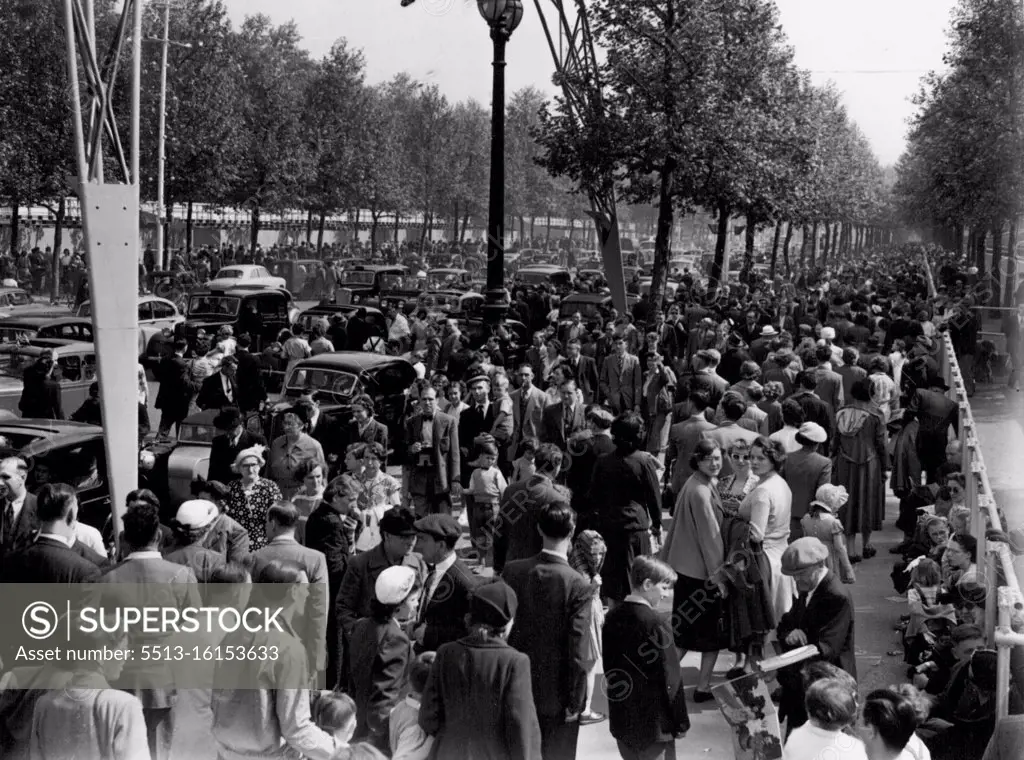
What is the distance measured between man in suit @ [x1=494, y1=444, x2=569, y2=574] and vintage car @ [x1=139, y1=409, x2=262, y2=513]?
4.06 metres

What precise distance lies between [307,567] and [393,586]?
3.88ft

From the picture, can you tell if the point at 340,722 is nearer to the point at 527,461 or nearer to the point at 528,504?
the point at 528,504

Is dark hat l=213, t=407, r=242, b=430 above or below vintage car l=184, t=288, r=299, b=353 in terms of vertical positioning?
above

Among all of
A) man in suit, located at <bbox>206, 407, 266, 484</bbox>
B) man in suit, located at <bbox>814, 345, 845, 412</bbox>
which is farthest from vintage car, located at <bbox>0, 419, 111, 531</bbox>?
man in suit, located at <bbox>814, 345, 845, 412</bbox>

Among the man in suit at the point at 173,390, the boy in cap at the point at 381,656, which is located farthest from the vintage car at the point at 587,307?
the boy in cap at the point at 381,656

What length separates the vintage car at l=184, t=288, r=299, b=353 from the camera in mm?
24344

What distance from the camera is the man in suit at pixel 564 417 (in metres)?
11.9

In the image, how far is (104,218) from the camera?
326 inches

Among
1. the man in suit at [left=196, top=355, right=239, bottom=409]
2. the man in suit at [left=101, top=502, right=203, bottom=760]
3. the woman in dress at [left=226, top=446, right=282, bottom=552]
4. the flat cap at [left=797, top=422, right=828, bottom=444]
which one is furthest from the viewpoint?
the man in suit at [left=196, top=355, right=239, bottom=409]

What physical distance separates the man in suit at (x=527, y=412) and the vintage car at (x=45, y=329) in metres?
10.5

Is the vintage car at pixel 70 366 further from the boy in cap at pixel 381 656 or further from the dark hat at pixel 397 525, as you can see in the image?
the boy in cap at pixel 381 656

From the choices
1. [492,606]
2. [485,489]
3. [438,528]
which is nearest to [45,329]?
[485,489]

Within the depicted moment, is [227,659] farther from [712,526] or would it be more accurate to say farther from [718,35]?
[718,35]

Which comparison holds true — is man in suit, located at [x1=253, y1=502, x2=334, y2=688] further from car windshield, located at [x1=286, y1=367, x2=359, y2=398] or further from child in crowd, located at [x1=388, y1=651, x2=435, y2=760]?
car windshield, located at [x1=286, y1=367, x2=359, y2=398]
